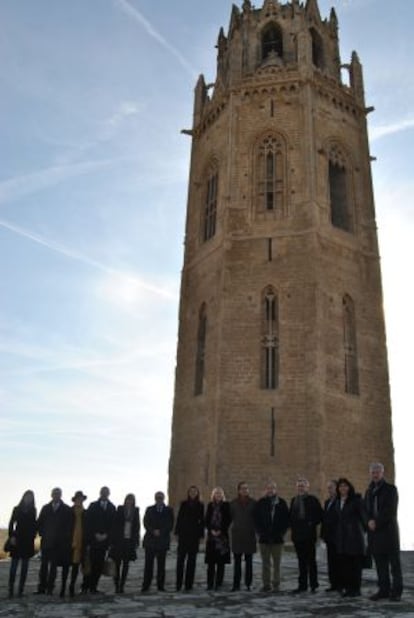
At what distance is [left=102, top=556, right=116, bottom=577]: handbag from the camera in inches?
359

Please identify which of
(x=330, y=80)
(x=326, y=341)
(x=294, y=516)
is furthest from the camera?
(x=330, y=80)

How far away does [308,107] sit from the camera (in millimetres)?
24156

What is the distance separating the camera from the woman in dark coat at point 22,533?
8742 millimetres

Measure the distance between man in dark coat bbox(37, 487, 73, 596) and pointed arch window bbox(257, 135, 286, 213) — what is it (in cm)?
1614

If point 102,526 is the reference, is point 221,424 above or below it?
above

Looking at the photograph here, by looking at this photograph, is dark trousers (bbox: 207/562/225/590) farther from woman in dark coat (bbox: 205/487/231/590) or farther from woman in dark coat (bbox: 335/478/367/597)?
woman in dark coat (bbox: 335/478/367/597)

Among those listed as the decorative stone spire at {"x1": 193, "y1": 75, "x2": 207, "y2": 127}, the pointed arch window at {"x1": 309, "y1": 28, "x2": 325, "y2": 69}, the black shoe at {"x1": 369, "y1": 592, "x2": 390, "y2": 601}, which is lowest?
the black shoe at {"x1": 369, "y1": 592, "x2": 390, "y2": 601}

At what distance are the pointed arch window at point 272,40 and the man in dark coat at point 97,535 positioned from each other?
24.1 metres

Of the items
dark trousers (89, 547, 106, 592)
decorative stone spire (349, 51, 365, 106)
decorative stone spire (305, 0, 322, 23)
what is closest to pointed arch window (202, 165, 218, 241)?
decorative stone spire (349, 51, 365, 106)

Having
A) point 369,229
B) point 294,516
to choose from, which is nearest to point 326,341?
point 369,229

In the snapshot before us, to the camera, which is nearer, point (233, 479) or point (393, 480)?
point (233, 479)

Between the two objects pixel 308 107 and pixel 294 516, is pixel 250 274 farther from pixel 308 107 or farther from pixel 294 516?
pixel 294 516

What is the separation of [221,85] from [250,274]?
396 inches

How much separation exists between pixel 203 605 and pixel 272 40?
2674 cm
